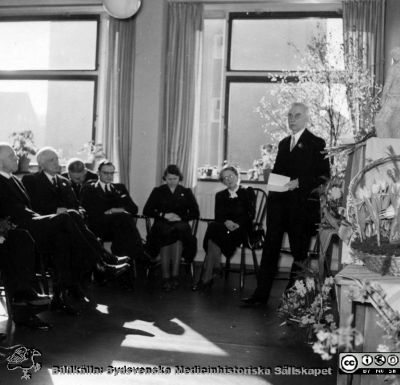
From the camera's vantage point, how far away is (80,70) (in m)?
7.43

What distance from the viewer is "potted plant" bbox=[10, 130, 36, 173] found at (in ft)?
23.4

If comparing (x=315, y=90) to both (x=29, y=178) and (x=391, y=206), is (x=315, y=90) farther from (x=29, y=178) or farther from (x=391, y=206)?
(x=391, y=206)

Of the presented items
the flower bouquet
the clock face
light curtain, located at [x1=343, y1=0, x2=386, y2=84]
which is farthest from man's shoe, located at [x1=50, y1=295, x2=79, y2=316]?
light curtain, located at [x1=343, y1=0, x2=386, y2=84]

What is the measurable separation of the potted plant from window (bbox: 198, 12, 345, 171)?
1999mm

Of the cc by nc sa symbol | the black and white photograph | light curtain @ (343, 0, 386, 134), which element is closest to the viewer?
the cc by nc sa symbol

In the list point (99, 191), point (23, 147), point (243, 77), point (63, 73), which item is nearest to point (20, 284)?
point (99, 191)

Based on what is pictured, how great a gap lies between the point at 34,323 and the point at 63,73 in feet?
14.6

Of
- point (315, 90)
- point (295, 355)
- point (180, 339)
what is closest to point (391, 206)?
point (295, 355)

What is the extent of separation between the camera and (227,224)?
5531mm

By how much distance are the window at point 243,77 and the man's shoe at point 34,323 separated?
12.2 ft

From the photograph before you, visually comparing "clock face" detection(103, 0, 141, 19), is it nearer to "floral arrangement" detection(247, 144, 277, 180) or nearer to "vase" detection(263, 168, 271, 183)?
"floral arrangement" detection(247, 144, 277, 180)

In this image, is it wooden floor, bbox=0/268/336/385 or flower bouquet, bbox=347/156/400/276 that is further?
wooden floor, bbox=0/268/336/385

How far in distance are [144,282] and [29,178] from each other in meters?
1.44

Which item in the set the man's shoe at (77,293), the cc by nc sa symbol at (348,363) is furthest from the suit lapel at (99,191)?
the cc by nc sa symbol at (348,363)
